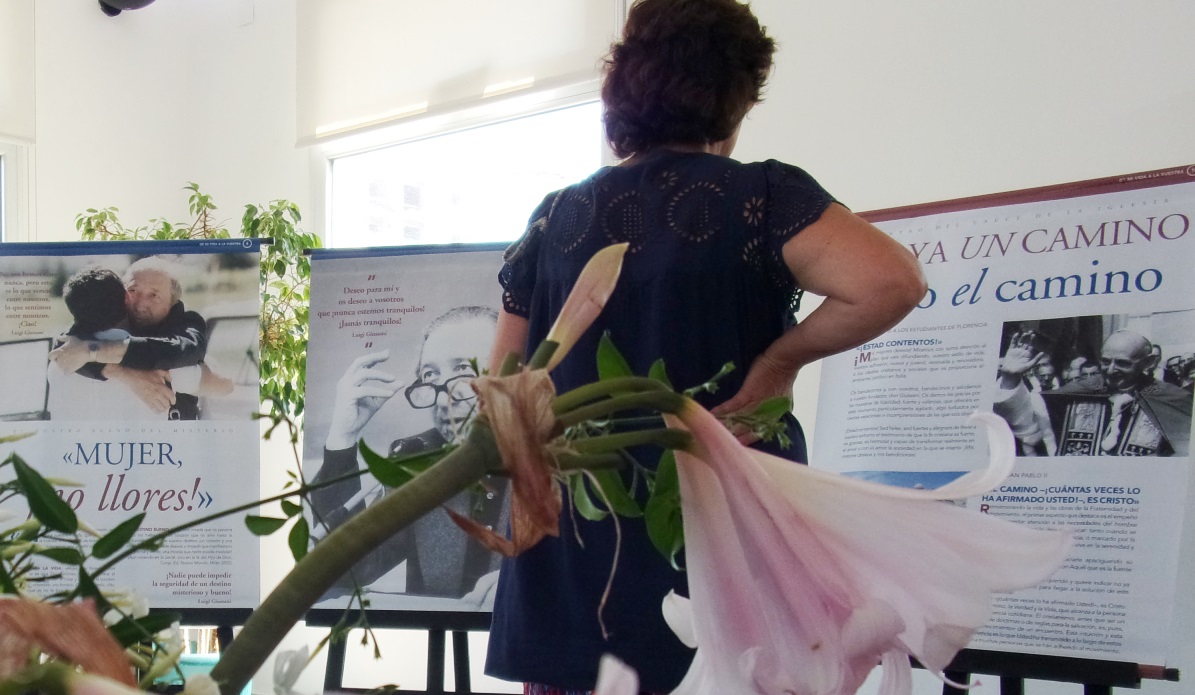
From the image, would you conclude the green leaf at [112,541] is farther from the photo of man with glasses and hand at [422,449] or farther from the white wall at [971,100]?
the white wall at [971,100]

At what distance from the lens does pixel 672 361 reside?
1121 mm

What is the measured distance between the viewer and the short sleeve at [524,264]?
119cm

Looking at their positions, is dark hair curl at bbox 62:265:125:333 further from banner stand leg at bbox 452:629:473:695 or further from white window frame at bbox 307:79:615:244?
white window frame at bbox 307:79:615:244

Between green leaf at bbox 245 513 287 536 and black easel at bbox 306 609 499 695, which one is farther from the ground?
green leaf at bbox 245 513 287 536

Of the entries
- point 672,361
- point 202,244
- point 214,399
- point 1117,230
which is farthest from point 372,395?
point 1117,230

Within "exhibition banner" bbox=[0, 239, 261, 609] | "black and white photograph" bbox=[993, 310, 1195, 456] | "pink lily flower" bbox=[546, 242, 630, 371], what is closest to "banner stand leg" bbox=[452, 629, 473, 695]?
"exhibition banner" bbox=[0, 239, 261, 609]

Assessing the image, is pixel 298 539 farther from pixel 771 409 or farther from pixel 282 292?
pixel 282 292

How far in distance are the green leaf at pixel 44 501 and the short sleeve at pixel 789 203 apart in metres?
0.88

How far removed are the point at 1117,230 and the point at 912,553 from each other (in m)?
1.52

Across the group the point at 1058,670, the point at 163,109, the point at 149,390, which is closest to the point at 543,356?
the point at 1058,670

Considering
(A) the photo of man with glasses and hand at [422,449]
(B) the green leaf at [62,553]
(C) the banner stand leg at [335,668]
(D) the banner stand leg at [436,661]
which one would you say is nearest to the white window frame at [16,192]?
(A) the photo of man with glasses and hand at [422,449]

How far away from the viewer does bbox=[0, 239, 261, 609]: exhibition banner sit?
2062mm

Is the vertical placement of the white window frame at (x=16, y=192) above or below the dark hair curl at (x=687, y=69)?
above

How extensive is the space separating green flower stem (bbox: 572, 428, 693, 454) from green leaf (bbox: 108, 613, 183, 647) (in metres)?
0.13
